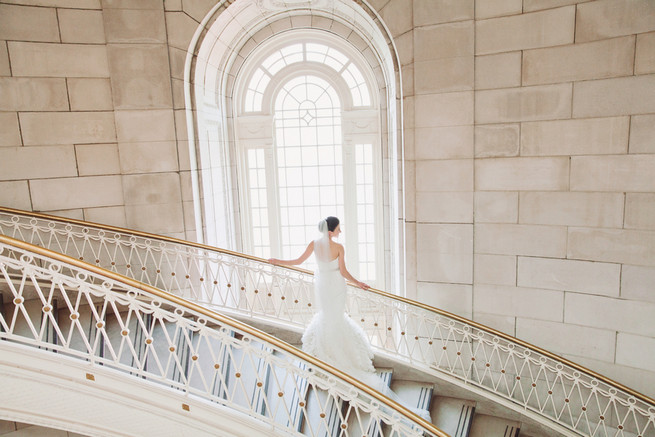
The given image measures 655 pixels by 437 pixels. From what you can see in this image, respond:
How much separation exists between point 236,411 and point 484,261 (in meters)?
4.13

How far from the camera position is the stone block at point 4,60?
6.20 metres

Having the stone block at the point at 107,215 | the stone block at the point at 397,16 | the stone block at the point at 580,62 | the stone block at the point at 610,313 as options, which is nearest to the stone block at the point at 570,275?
the stone block at the point at 610,313

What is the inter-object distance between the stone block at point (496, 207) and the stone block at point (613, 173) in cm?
78

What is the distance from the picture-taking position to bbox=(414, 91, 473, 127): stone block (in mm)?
6301

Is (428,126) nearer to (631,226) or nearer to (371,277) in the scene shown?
(631,226)

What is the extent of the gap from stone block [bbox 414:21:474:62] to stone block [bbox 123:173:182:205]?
417 cm

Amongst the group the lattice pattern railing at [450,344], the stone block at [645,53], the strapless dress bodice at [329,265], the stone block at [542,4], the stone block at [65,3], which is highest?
the stone block at [65,3]

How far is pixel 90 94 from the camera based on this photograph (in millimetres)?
6590

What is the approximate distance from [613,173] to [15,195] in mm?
8265

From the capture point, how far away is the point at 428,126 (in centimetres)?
652

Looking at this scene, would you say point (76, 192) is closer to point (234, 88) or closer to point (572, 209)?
point (234, 88)

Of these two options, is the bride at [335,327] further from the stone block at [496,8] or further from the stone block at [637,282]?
the stone block at [496,8]

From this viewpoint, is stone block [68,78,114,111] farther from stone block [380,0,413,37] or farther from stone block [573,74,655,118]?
stone block [573,74,655,118]

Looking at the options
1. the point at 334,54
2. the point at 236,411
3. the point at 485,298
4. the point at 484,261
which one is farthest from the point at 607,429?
the point at 334,54
